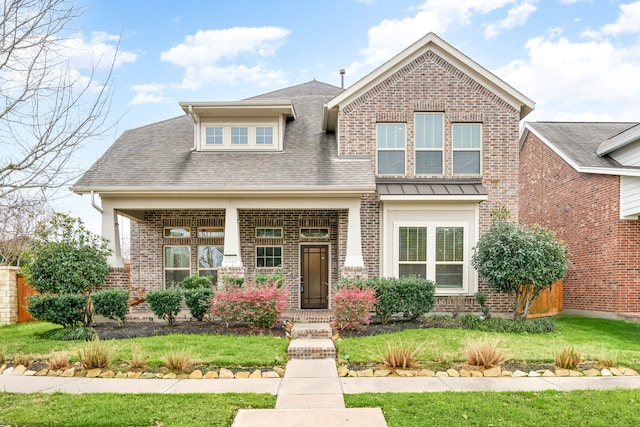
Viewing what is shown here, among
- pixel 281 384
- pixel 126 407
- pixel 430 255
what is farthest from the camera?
pixel 430 255

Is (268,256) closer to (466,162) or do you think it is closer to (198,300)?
(198,300)

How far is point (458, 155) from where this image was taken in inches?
518

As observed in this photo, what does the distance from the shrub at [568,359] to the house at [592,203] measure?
5914mm

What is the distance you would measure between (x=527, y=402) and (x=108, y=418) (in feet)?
16.9

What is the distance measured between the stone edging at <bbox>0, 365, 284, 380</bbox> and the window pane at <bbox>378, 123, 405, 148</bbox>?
312 inches

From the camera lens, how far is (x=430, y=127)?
13.2 meters

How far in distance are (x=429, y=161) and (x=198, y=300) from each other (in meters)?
7.63

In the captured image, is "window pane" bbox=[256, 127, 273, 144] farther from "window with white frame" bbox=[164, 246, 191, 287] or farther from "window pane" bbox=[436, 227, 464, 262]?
"window pane" bbox=[436, 227, 464, 262]

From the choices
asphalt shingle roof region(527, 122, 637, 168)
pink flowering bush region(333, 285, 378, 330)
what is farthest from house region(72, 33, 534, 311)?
asphalt shingle roof region(527, 122, 637, 168)

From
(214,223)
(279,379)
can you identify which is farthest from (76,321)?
(279,379)

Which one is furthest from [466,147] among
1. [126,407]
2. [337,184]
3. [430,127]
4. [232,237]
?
[126,407]

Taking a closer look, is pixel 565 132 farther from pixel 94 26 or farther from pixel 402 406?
pixel 94 26

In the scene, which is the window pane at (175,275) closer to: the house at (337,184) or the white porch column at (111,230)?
the house at (337,184)

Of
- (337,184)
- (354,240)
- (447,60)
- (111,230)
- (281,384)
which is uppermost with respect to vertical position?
(447,60)
